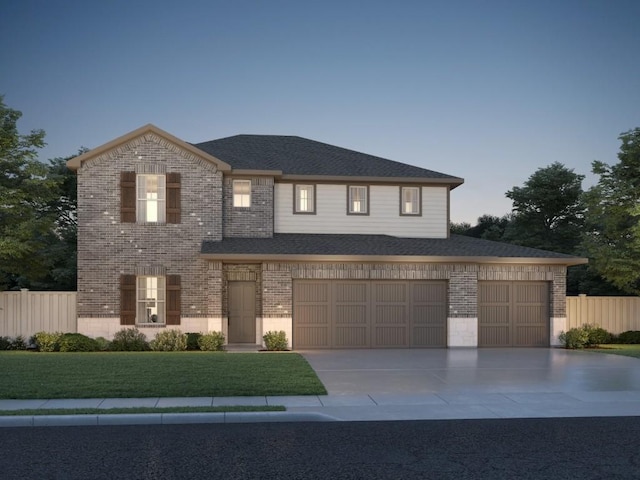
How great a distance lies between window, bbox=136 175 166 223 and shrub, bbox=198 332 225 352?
179 inches

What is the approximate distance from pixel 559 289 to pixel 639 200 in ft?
19.4

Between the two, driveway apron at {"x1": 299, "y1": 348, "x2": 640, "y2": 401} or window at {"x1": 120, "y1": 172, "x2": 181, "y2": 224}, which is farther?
window at {"x1": 120, "y1": 172, "x2": 181, "y2": 224}

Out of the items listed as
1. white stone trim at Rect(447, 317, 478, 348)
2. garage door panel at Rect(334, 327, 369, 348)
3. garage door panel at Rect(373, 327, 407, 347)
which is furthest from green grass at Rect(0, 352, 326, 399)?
white stone trim at Rect(447, 317, 478, 348)

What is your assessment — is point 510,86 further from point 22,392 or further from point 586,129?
point 22,392

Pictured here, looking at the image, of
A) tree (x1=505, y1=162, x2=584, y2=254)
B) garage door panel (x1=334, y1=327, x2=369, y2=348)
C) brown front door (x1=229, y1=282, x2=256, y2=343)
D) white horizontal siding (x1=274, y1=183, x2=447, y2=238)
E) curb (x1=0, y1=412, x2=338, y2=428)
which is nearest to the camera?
curb (x1=0, y1=412, x2=338, y2=428)

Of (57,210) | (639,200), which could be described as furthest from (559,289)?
(57,210)

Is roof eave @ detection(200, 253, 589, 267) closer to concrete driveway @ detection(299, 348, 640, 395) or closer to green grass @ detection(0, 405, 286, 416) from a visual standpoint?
concrete driveway @ detection(299, 348, 640, 395)

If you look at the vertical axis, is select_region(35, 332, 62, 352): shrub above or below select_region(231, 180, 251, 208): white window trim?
below

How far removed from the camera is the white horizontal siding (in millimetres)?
23734

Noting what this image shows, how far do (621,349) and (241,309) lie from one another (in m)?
13.5

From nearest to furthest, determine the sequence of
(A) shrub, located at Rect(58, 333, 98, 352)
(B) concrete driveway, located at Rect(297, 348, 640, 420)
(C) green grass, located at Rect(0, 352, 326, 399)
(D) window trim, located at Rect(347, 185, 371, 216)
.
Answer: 1. (B) concrete driveway, located at Rect(297, 348, 640, 420)
2. (C) green grass, located at Rect(0, 352, 326, 399)
3. (A) shrub, located at Rect(58, 333, 98, 352)
4. (D) window trim, located at Rect(347, 185, 371, 216)

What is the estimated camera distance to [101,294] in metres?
21.6

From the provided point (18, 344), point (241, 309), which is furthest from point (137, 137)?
point (18, 344)

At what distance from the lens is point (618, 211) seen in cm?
2516
